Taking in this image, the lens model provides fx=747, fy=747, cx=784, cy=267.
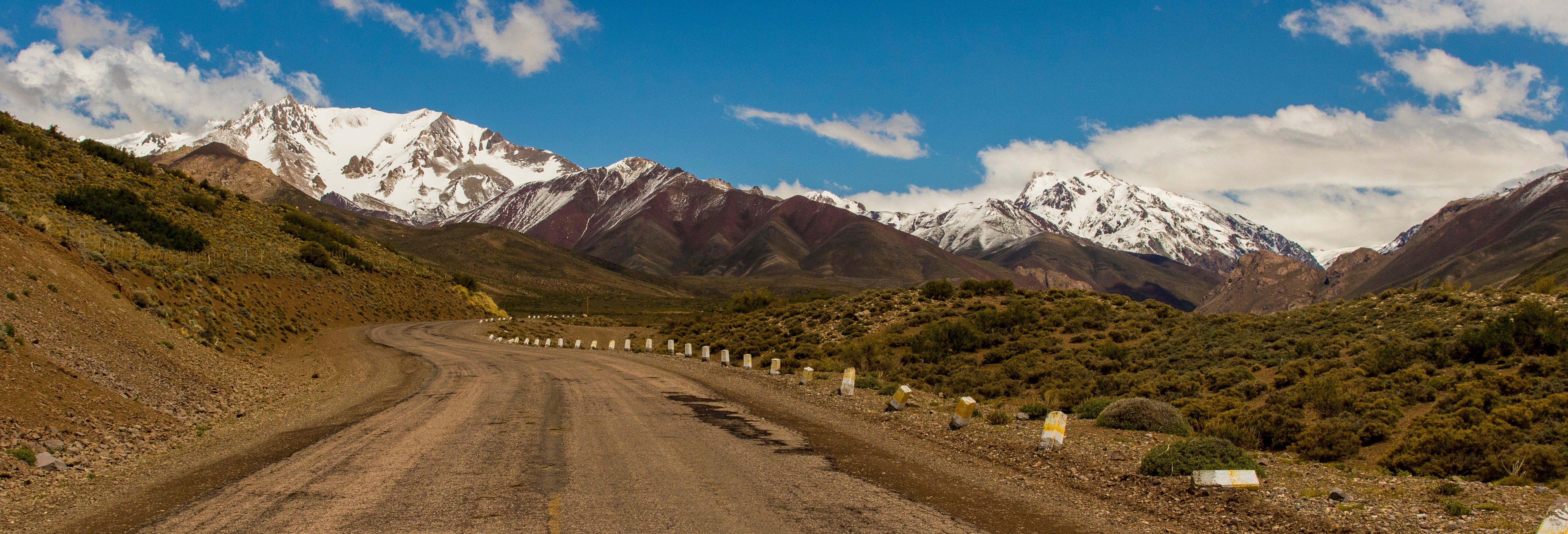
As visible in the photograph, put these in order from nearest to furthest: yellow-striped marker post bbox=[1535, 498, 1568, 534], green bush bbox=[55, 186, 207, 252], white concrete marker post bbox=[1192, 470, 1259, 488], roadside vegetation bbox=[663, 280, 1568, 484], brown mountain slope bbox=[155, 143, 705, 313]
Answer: yellow-striped marker post bbox=[1535, 498, 1568, 534], white concrete marker post bbox=[1192, 470, 1259, 488], roadside vegetation bbox=[663, 280, 1568, 484], green bush bbox=[55, 186, 207, 252], brown mountain slope bbox=[155, 143, 705, 313]

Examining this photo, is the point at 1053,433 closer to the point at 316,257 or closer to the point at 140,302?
the point at 140,302

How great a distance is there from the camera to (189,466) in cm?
914

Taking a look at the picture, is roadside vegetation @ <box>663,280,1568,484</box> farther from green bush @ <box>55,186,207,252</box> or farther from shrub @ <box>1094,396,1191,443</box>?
green bush @ <box>55,186,207,252</box>

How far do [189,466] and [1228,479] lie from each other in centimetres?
1229

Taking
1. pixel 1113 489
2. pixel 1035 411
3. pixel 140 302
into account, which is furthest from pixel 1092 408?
pixel 140 302

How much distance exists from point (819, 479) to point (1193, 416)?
32.2 feet

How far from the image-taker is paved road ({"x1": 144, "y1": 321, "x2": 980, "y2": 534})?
261 inches

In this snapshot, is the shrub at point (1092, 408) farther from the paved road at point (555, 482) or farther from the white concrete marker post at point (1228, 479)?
the paved road at point (555, 482)

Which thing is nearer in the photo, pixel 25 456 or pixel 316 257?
pixel 25 456

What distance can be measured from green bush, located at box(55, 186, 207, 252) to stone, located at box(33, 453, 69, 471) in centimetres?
2911

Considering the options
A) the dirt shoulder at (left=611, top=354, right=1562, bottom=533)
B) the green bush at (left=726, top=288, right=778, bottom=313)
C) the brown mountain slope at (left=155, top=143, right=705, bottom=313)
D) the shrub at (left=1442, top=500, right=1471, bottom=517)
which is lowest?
the dirt shoulder at (left=611, top=354, right=1562, bottom=533)

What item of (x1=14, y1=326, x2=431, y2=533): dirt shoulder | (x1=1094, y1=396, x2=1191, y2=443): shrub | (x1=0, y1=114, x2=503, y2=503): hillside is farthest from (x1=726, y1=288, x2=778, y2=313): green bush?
(x1=1094, y1=396, x2=1191, y2=443): shrub

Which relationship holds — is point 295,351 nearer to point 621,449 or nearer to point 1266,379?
point 621,449

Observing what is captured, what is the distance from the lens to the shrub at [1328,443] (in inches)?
439
